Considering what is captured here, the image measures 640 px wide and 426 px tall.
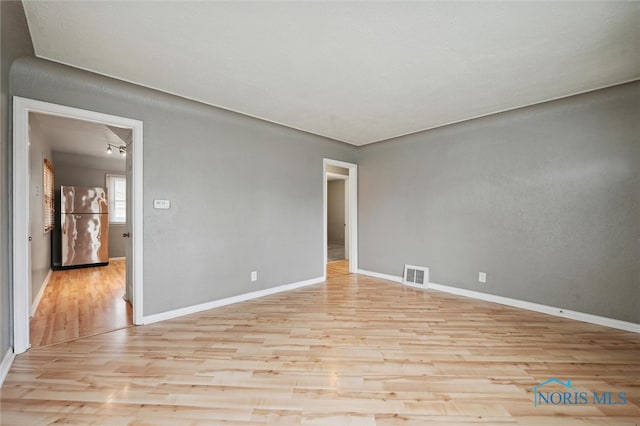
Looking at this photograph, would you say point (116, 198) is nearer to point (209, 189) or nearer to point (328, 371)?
point (209, 189)

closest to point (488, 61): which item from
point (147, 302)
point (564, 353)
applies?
point (564, 353)

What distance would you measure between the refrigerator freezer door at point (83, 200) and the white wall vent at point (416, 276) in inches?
265

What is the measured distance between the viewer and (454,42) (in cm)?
213

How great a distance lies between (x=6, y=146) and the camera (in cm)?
222

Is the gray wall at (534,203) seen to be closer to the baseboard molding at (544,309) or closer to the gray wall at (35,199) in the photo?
the baseboard molding at (544,309)

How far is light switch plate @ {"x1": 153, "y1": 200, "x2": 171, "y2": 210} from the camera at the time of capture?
3090 millimetres

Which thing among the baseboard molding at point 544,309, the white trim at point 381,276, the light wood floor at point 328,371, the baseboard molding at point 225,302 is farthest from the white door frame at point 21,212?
the baseboard molding at point 544,309

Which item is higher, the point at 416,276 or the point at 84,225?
the point at 84,225

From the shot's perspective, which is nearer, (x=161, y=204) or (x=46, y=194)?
(x=161, y=204)

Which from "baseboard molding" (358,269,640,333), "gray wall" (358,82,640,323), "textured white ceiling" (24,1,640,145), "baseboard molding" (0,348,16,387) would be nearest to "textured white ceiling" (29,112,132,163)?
"textured white ceiling" (24,1,640,145)

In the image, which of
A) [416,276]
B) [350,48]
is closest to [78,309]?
[350,48]

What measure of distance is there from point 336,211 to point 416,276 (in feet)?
18.2

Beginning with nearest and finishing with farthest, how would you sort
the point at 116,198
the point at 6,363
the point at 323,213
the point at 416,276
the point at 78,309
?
the point at 6,363 → the point at 78,309 → the point at 416,276 → the point at 323,213 → the point at 116,198

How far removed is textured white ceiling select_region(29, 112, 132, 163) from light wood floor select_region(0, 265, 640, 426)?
7.91ft
